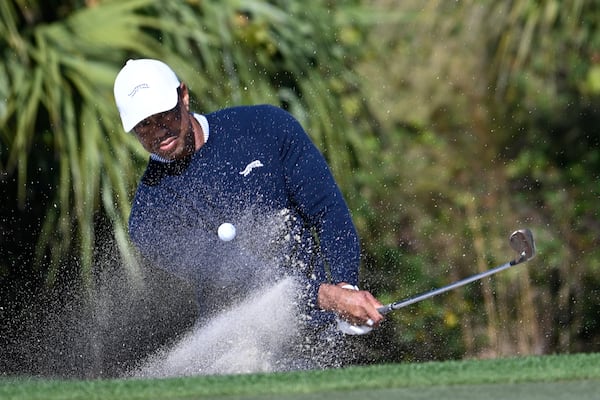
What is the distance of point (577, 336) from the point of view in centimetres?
950

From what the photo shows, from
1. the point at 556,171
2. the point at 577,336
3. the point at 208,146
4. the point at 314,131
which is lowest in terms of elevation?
the point at 577,336

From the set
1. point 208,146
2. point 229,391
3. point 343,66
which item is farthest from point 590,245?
point 229,391

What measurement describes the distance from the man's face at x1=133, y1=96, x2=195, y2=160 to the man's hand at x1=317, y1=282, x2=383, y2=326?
2.62ft

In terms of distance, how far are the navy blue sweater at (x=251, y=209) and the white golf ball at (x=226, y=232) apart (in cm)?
9

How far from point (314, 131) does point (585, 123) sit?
Answer: 7.15 feet

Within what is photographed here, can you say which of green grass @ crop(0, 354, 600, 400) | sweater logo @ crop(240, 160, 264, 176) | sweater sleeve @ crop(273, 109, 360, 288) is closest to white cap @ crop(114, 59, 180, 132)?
sweater logo @ crop(240, 160, 264, 176)

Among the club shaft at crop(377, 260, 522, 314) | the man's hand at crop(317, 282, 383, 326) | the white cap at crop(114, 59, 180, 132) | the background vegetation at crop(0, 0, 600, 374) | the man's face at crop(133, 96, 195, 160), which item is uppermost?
the white cap at crop(114, 59, 180, 132)

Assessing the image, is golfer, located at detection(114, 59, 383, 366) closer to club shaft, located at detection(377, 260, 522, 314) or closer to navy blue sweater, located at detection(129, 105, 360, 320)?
navy blue sweater, located at detection(129, 105, 360, 320)

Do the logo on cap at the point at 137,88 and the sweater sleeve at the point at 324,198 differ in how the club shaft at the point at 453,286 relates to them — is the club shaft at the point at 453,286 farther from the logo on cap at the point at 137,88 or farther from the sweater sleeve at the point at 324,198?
the logo on cap at the point at 137,88

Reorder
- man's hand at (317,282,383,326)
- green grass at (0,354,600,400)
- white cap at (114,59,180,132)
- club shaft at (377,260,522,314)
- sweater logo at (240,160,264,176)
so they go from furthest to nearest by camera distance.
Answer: sweater logo at (240,160,264,176)
white cap at (114,59,180,132)
man's hand at (317,282,383,326)
club shaft at (377,260,522,314)
green grass at (0,354,600,400)

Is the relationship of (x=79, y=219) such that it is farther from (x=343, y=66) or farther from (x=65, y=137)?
(x=343, y=66)

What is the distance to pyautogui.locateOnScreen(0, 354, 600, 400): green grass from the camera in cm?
420

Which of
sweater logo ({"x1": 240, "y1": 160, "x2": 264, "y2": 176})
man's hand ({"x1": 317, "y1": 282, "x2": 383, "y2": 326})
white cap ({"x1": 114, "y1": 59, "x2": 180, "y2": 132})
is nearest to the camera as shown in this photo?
man's hand ({"x1": 317, "y1": 282, "x2": 383, "y2": 326})

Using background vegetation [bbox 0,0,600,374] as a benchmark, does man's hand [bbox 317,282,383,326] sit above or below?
above
